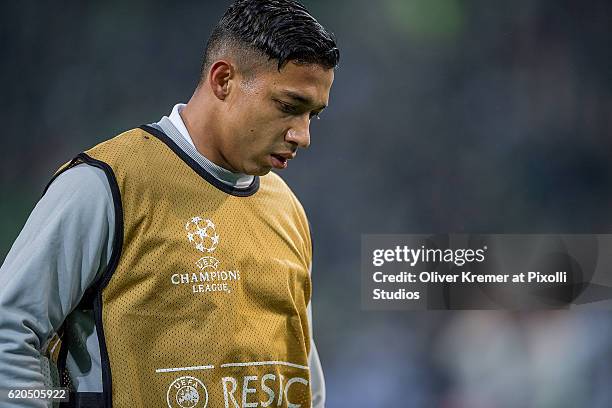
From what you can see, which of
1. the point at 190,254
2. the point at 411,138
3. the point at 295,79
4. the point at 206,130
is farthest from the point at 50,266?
the point at 411,138

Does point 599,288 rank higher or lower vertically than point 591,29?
lower

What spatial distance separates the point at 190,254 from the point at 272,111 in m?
0.25

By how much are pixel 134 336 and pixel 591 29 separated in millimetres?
2022

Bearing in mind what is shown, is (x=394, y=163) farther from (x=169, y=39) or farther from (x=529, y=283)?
(x=169, y=39)

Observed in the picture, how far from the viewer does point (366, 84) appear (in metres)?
2.79

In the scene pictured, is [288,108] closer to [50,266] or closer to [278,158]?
[278,158]

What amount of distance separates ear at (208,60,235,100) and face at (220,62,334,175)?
1 cm

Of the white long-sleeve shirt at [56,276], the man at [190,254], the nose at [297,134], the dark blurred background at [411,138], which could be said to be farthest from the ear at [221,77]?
the dark blurred background at [411,138]

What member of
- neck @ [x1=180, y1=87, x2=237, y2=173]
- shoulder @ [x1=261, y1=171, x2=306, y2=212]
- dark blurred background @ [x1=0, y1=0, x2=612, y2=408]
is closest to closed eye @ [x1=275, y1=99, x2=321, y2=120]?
neck @ [x1=180, y1=87, x2=237, y2=173]

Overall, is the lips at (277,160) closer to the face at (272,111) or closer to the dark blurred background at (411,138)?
the face at (272,111)

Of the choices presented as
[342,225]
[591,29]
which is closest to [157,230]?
[342,225]

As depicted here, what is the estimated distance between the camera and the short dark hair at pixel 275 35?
1367 millimetres

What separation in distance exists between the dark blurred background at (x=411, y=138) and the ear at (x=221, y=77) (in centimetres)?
135

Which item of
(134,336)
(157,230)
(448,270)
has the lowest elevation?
(134,336)
